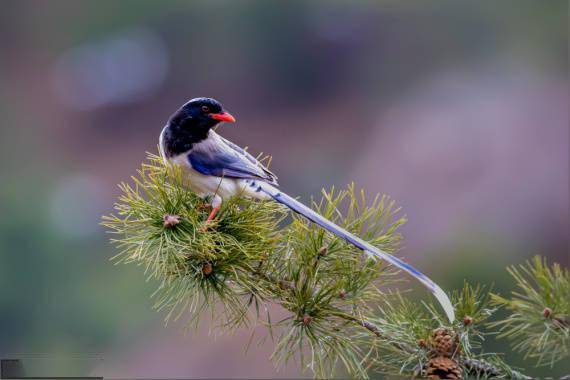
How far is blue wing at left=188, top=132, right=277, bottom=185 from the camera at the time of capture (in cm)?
75

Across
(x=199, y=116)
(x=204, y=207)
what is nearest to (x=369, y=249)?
(x=204, y=207)

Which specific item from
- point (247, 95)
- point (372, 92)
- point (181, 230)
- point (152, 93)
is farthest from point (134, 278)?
point (181, 230)

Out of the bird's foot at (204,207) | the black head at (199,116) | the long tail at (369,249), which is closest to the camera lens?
the long tail at (369,249)

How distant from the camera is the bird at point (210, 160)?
0.73 m

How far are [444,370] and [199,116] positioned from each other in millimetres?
379

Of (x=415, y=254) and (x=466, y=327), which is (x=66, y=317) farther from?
(x=466, y=327)

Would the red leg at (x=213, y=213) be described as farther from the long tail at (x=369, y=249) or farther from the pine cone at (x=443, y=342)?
the pine cone at (x=443, y=342)

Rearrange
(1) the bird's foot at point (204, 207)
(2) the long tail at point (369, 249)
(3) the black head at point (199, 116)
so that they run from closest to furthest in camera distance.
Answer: (2) the long tail at point (369, 249)
(1) the bird's foot at point (204, 207)
(3) the black head at point (199, 116)

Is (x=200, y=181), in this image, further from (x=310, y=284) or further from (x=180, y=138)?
(x=310, y=284)

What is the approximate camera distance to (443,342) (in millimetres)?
576

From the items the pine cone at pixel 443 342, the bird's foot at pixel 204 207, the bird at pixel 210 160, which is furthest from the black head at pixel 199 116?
the pine cone at pixel 443 342

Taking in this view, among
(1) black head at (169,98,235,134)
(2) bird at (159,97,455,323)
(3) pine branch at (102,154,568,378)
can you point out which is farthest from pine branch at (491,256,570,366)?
(1) black head at (169,98,235,134)

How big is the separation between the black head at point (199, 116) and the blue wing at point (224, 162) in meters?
0.02

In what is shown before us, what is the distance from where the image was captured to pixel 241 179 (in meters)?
0.75
